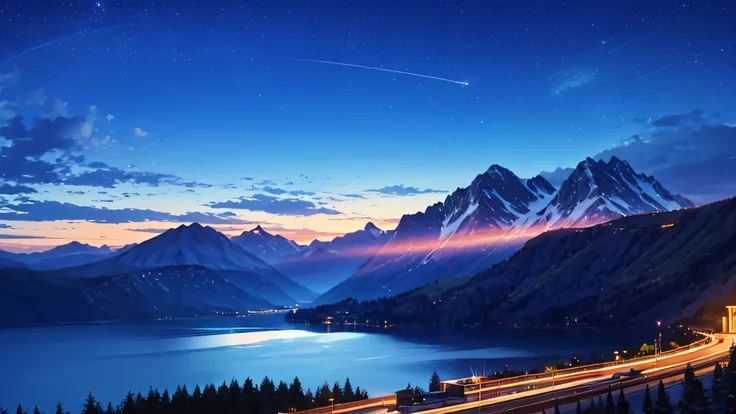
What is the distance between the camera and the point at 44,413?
13050cm

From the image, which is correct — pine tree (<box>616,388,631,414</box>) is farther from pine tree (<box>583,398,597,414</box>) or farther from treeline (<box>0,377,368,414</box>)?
treeline (<box>0,377,368,414</box>)

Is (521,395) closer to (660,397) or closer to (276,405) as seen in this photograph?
(660,397)

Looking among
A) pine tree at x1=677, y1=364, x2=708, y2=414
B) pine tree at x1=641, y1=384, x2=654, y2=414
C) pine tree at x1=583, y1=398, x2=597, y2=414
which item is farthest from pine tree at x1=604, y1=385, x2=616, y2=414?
pine tree at x1=677, y1=364, x2=708, y2=414

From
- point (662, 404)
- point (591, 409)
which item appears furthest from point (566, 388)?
point (591, 409)

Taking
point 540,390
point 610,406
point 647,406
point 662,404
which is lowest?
point 647,406

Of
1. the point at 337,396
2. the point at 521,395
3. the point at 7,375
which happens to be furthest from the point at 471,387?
the point at 7,375

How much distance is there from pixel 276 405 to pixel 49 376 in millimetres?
115350

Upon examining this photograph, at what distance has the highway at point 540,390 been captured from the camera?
49.6 meters

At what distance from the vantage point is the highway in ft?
163

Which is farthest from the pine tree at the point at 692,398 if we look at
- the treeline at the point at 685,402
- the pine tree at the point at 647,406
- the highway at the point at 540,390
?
the highway at the point at 540,390

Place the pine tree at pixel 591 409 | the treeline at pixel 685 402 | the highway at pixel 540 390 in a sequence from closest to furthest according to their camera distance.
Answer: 1. the pine tree at pixel 591 409
2. the highway at pixel 540 390
3. the treeline at pixel 685 402

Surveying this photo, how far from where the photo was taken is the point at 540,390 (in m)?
56.4

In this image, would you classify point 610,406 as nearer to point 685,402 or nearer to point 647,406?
point 647,406

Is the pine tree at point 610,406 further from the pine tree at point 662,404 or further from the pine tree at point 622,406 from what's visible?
the pine tree at point 662,404
